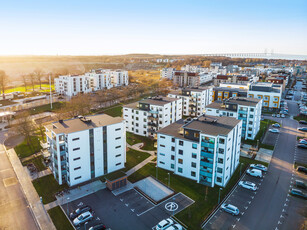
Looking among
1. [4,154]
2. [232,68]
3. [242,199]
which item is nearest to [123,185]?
[242,199]

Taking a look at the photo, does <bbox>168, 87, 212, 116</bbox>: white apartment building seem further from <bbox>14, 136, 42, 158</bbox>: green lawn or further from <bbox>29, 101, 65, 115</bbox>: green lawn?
<bbox>29, 101, 65, 115</bbox>: green lawn

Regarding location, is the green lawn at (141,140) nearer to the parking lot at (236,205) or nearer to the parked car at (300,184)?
the parking lot at (236,205)

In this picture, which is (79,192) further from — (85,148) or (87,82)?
(87,82)

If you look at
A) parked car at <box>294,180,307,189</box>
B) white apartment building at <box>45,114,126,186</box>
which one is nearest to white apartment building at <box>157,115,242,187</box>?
white apartment building at <box>45,114,126,186</box>

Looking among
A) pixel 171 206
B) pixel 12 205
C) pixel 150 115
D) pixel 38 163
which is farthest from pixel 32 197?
pixel 150 115

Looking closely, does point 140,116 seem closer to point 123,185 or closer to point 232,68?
point 123,185

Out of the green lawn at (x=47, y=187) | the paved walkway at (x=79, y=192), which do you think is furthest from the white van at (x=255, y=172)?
the green lawn at (x=47, y=187)
